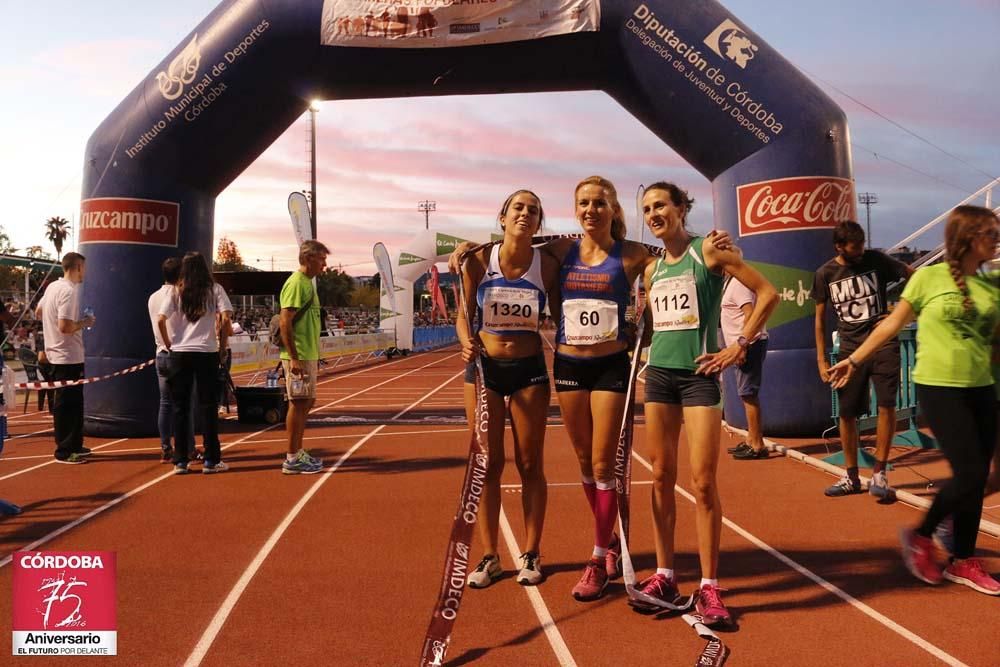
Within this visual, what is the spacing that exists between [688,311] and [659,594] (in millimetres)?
1319

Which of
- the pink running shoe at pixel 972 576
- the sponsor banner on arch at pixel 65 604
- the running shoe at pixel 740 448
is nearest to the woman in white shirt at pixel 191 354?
the sponsor banner on arch at pixel 65 604

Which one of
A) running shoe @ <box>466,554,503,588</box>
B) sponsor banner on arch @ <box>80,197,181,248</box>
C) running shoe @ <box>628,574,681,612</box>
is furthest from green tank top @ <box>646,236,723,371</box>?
sponsor banner on arch @ <box>80,197,181,248</box>

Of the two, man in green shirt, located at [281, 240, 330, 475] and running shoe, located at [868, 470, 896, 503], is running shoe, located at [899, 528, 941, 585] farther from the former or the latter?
man in green shirt, located at [281, 240, 330, 475]

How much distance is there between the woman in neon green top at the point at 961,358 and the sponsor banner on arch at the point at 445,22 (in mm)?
5688

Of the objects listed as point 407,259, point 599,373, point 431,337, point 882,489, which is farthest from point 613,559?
point 431,337

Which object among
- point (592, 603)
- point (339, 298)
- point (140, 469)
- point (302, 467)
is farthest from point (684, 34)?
point (339, 298)

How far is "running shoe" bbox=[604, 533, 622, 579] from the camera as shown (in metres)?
3.98

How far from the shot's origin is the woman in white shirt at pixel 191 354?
691 cm

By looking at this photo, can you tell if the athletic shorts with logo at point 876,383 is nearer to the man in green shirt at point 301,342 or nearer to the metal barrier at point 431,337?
the man in green shirt at point 301,342

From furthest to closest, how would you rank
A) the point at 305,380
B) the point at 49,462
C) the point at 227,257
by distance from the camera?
the point at 227,257 < the point at 49,462 < the point at 305,380

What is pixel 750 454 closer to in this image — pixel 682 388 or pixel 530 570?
pixel 530 570

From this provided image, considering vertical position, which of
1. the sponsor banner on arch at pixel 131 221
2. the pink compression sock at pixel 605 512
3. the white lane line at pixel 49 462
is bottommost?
the white lane line at pixel 49 462

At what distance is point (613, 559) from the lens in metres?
4.01

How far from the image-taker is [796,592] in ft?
12.4
